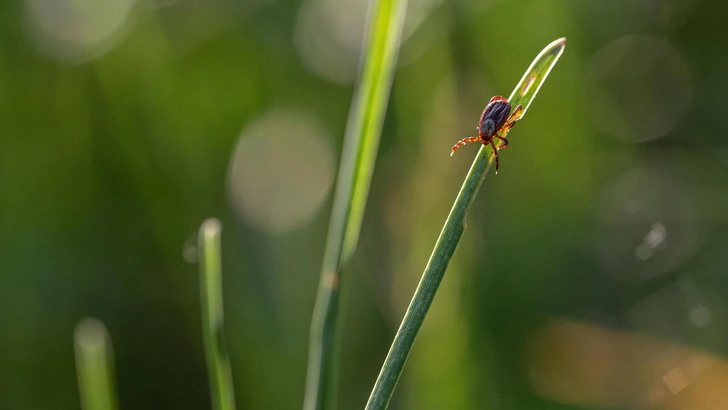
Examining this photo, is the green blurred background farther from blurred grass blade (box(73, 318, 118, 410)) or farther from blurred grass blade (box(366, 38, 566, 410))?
blurred grass blade (box(366, 38, 566, 410))

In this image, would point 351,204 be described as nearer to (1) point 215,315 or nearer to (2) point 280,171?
(1) point 215,315

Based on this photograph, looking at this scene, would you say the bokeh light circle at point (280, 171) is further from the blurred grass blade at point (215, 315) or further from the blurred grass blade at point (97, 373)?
the blurred grass blade at point (215, 315)

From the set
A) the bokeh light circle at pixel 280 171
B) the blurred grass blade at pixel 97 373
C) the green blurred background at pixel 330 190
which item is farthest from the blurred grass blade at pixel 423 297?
the bokeh light circle at pixel 280 171

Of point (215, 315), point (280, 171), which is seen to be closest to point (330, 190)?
point (280, 171)

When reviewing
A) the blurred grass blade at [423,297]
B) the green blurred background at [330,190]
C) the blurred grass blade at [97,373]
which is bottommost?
the blurred grass blade at [423,297]

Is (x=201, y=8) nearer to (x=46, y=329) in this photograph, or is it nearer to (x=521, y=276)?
(x=46, y=329)

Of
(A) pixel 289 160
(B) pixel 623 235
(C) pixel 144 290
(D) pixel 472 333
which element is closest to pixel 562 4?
(B) pixel 623 235

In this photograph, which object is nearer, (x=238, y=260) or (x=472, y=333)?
(x=472, y=333)
